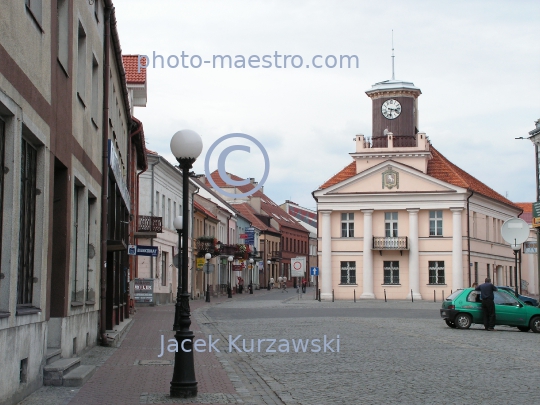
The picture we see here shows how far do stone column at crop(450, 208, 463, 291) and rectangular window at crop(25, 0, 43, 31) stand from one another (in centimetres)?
5229

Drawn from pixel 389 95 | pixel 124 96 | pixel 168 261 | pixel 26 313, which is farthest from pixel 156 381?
pixel 389 95

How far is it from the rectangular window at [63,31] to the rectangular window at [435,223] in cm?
5042

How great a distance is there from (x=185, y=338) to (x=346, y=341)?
976cm

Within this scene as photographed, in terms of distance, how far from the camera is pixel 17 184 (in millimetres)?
9617

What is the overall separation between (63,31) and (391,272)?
165 ft

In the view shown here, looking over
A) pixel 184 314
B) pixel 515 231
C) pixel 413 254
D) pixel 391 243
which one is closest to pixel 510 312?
pixel 515 231

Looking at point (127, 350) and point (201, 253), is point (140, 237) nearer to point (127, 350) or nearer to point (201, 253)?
point (201, 253)

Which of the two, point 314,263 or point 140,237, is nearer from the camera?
point 140,237

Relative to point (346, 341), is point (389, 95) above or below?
above

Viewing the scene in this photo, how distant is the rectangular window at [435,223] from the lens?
61.6 meters

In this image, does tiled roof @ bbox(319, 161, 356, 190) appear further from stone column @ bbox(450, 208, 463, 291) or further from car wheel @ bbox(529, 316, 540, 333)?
car wheel @ bbox(529, 316, 540, 333)

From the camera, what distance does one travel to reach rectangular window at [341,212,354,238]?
62.3 m

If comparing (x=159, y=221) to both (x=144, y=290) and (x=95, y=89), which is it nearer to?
(x=144, y=290)

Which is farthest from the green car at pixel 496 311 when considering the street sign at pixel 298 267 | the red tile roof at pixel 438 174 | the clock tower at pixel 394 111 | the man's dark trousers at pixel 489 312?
the clock tower at pixel 394 111
